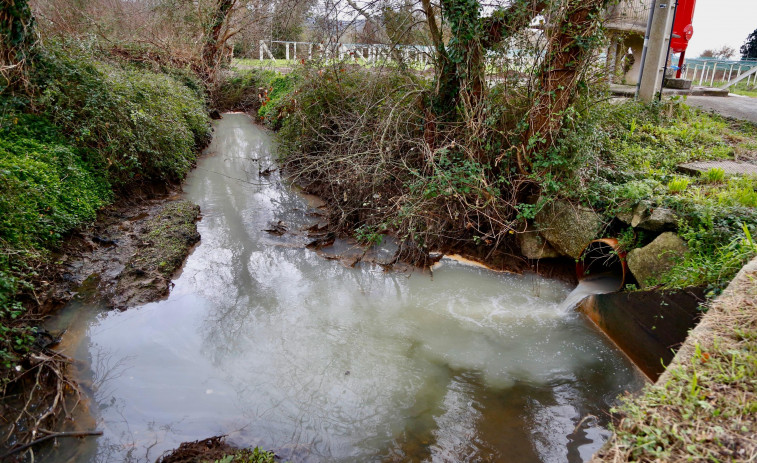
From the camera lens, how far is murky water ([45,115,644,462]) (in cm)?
404

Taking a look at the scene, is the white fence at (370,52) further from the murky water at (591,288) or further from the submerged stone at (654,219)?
the murky water at (591,288)

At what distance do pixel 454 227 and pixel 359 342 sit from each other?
2.66 meters

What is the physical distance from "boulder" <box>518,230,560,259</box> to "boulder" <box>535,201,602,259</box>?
0.10 metres

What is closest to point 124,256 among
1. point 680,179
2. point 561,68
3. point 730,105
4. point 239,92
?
point 561,68

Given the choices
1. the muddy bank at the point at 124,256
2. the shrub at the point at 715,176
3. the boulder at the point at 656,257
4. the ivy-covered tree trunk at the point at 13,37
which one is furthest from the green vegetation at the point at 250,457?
the ivy-covered tree trunk at the point at 13,37

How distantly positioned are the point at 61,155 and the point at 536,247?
726cm

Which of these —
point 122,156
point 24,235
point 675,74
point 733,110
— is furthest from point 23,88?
point 675,74

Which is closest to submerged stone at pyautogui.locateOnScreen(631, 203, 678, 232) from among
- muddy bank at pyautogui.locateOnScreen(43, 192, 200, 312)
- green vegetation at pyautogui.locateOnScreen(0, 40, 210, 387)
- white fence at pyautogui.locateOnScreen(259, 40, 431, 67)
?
white fence at pyautogui.locateOnScreen(259, 40, 431, 67)

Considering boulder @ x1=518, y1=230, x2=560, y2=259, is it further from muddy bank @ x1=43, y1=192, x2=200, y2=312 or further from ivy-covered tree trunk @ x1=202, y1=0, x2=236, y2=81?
ivy-covered tree trunk @ x1=202, y1=0, x2=236, y2=81

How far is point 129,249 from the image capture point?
678cm

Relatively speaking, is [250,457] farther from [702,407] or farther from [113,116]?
[113,116]

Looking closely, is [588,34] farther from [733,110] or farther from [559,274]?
[733,110]

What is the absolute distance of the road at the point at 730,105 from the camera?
9.59 meters

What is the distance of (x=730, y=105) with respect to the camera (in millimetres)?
10406
